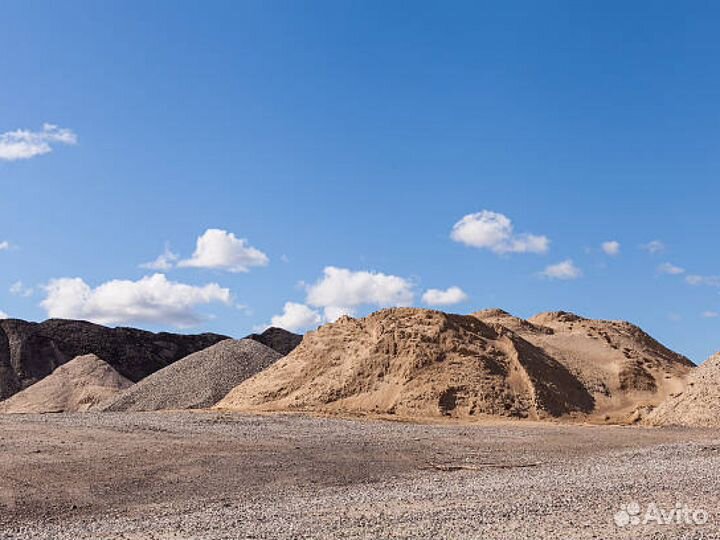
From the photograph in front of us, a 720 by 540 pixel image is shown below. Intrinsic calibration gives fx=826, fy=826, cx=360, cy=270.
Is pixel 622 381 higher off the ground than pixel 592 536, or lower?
higher

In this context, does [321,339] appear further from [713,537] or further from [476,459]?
[713,537]

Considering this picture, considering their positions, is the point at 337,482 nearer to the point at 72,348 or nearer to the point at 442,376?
the point at 442,376

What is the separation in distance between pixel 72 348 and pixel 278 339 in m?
20.0

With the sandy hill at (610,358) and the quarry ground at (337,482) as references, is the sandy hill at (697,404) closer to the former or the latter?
the sandy hill at (610,358)

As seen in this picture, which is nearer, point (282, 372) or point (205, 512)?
point (205, 512)

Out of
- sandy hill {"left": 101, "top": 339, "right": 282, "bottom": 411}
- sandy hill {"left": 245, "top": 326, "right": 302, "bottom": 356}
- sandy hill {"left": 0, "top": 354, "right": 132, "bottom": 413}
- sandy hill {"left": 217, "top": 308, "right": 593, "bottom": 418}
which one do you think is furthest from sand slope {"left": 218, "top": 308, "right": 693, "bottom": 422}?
sandy hill {"left": 245, "top": 326, "right": 302, "bottom": 356}

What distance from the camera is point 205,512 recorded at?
38.1ft

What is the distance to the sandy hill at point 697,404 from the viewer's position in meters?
28.8

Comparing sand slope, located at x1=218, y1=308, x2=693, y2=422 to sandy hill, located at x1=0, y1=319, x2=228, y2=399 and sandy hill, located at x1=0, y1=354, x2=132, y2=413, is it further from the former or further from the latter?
sandy hill, located at x1=0, y1=319, x2=228, y2=399

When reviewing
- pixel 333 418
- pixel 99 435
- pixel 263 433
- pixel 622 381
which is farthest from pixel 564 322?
pixel 99 435

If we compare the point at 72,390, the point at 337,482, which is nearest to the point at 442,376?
the point at 337,482

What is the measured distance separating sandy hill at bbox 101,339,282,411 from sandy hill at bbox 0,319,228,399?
114 ft

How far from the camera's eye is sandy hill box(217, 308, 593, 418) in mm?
32188

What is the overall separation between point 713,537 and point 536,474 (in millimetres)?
6215
